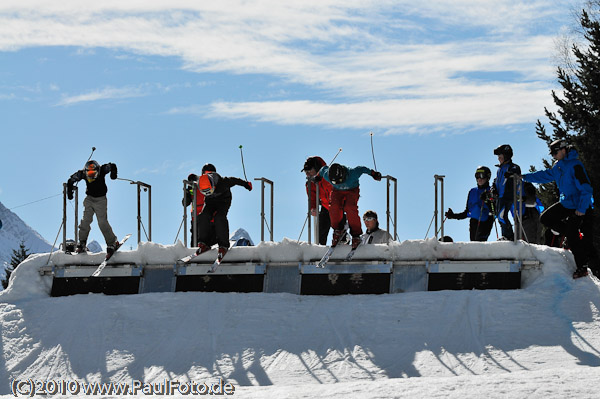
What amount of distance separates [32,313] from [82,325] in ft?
3.70

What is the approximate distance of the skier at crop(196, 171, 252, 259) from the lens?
48.7 feet

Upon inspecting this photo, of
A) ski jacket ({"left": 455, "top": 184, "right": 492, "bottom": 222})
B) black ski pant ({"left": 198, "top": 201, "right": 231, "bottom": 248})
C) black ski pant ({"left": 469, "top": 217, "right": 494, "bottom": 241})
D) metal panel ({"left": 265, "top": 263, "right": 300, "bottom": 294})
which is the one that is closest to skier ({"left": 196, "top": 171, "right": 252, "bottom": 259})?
black ski pant ({"left": 198, "top": 201, "right": 231, "bottom": 248})

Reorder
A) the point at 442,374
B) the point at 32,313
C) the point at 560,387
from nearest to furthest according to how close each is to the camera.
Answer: the point at 560,387 < the point at 442,374 < the point at 32,313

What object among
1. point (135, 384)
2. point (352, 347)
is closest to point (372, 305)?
point (352, 347)

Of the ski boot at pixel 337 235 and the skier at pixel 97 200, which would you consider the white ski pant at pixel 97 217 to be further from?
the ski boot at pixel 337 235

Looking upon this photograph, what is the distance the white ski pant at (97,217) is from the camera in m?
15.6

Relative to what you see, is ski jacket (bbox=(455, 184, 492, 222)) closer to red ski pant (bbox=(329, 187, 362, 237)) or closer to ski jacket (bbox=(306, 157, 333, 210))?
red ski pant (bbox=(329, 187, 362, 237))

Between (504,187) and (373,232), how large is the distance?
7.10 ft

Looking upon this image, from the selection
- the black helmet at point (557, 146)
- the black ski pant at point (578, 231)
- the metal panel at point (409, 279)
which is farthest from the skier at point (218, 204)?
the black ski pant at point (578, 231)

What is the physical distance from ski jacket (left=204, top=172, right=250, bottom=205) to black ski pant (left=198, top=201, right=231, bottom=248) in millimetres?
46

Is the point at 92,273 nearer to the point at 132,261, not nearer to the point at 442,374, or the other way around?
the point at 132,261

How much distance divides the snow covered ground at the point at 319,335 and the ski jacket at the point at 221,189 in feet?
2.79

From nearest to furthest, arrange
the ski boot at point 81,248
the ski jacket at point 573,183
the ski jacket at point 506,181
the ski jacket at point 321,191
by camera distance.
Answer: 1. the ski jacket at point 573,183
2. the ski jacket at point 506,181
3. the ski jacket at point 321,191
4. the ski boot at point 81,248

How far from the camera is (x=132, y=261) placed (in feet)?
51.3
